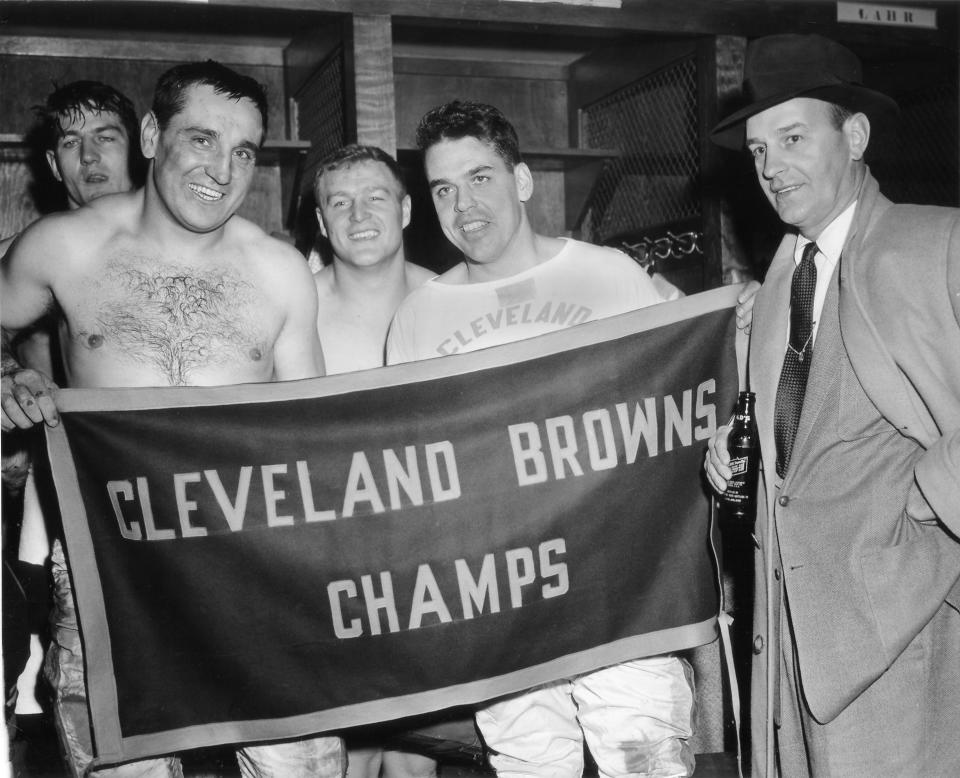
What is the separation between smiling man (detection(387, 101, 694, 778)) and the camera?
8.86 feet

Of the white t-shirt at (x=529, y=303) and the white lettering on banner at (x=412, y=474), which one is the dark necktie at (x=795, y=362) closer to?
the white lettering on banner at (x=412, y=474)

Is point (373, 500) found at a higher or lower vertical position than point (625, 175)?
lower

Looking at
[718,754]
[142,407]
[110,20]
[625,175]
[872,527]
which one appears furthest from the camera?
[625,175]

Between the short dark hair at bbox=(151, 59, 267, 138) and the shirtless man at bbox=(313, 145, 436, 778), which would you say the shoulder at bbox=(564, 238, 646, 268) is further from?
the short dark hair at bbox=(151, 59, 267, 138)

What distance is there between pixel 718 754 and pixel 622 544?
4.32 ft

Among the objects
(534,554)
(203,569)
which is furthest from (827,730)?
(203,569)

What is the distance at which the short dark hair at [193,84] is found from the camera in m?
2.79

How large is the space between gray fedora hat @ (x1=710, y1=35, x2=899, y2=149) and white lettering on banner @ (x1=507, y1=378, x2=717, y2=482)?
2.72 ft

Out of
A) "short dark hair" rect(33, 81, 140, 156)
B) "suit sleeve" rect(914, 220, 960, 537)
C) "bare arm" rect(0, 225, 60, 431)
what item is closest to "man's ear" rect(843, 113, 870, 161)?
"suit sleeve" rect(914, 220, 960, 537)

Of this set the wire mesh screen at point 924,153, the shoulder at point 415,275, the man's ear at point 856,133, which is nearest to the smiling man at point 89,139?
the shoulder at point 415,275

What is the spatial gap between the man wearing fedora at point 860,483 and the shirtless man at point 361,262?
1.41m

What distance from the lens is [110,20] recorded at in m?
4.37

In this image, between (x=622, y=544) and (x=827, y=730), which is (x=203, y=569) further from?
(x=827, y=730)

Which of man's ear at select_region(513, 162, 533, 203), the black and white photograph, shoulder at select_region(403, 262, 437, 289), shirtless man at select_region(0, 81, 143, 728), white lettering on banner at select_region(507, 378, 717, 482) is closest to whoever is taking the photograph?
the black and white photograph
